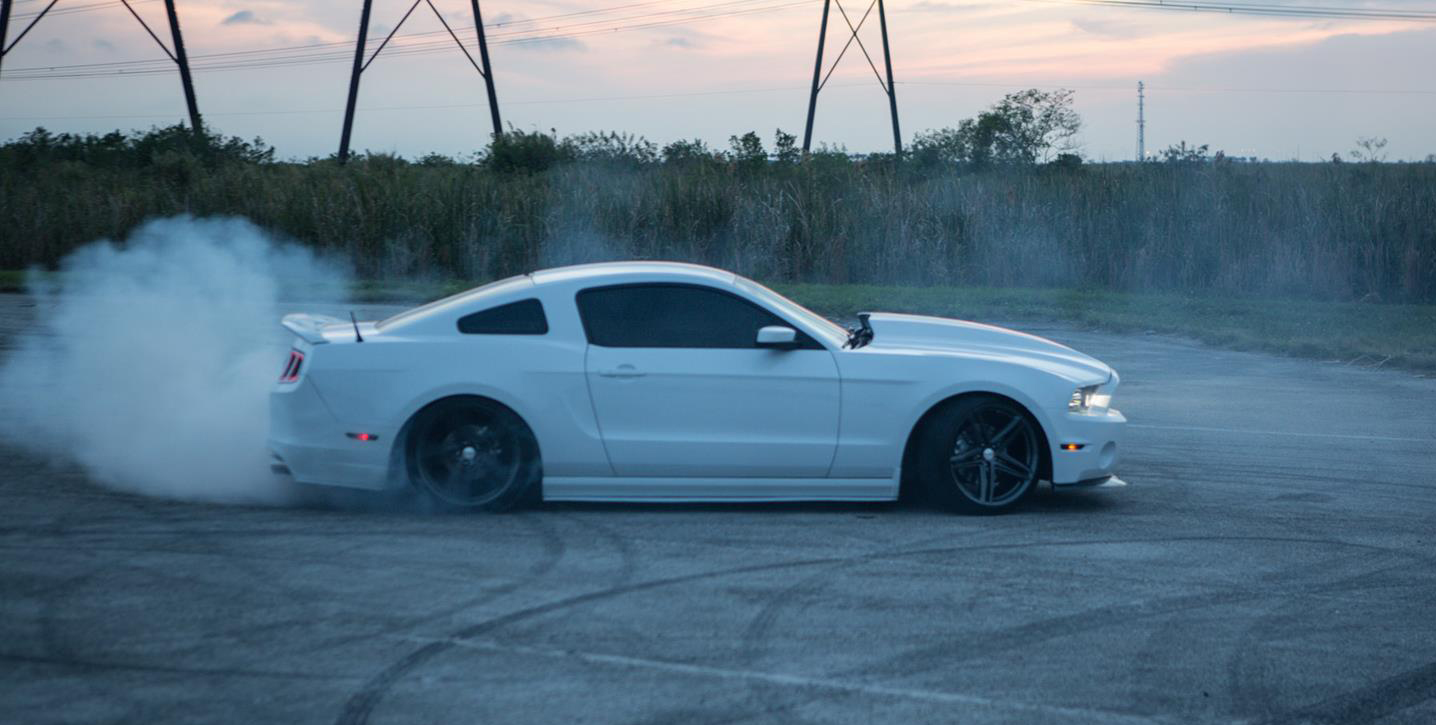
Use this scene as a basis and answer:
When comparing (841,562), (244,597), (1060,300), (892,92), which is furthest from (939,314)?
(892,92)

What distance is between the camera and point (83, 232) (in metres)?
27.8

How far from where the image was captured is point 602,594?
5.93 m

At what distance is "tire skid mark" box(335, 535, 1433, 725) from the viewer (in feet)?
15.3

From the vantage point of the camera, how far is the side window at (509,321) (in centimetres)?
752

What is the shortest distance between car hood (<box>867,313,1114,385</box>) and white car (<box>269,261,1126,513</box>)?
15 centimetres

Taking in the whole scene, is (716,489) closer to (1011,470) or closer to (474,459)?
(474,459)

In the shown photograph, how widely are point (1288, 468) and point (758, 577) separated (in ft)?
15.6

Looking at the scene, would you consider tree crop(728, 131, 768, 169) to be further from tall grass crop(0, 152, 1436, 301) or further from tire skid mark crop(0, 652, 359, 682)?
tire skid mark crop(0, 652, 359, 682)

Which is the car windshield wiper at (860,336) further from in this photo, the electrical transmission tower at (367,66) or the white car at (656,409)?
the electrical transmission tower at (367,66)

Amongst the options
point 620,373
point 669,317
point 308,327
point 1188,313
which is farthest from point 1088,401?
point 1188,313

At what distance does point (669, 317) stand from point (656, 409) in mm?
533

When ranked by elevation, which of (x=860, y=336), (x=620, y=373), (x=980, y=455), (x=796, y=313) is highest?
(x=796, y=313)

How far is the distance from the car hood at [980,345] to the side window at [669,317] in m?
0.69

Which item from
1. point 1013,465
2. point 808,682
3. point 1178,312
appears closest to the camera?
point 808,682
